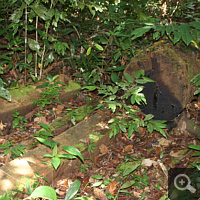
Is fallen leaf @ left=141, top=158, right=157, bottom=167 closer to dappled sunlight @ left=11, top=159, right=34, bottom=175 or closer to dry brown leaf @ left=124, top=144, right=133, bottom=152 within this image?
dry brown leaf @ left=124, top=144, right=133, bottom=152

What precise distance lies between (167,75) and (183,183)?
1423 mm

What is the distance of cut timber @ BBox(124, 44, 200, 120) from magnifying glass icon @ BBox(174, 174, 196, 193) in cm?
100

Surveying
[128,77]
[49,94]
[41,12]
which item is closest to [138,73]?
[128,77]

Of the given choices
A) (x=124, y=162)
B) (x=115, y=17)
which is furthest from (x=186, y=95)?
(x=115, y=17)

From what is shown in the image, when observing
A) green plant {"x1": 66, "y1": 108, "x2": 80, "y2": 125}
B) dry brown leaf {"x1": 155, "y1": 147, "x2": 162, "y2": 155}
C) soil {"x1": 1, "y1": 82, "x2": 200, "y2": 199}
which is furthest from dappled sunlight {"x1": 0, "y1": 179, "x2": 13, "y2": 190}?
dry brown leaf {"x1": 155, "y1": 147, "x2": 162, "y2": 155}

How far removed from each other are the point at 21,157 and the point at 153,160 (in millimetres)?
1545

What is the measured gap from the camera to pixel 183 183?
2352 millimetres

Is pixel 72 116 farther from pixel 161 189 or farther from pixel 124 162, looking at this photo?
pixel 161 189

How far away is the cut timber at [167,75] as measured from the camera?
312cm

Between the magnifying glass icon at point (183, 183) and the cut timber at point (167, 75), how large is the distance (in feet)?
3.28

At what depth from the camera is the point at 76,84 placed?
3.98 m

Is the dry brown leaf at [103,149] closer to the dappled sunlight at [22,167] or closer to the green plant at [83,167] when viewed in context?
the green plant at [83,167]

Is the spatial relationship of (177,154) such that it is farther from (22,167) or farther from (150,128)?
(22,167)

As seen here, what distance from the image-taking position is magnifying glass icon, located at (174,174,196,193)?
229cm
